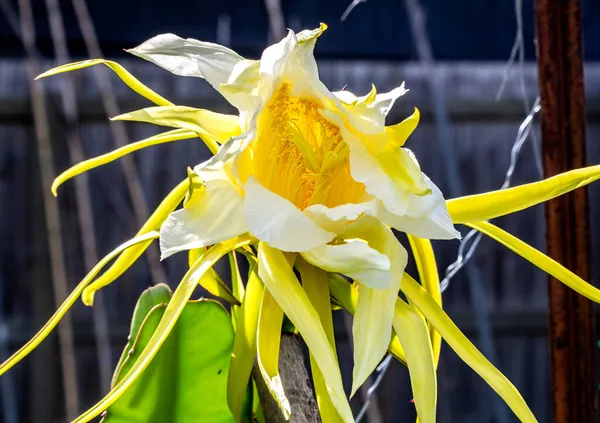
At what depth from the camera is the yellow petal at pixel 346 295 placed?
1.16 feet

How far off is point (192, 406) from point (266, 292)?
12cm

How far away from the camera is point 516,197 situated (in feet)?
1.16

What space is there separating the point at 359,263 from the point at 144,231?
142 mm

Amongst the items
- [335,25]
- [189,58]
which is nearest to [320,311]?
[189,58]

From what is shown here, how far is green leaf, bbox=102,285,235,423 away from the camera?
408 millimetres

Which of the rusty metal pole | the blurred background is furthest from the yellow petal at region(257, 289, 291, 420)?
the blurred background

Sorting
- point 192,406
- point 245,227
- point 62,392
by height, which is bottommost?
point 62,392

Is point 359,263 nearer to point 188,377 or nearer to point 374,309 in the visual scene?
point 374,309

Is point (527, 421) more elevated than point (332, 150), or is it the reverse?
point (332, 150)

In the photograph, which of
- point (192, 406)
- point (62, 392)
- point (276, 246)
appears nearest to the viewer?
point (276, 246)

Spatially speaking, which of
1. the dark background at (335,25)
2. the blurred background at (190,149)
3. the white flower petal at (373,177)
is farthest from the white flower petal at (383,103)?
the dark background at (335,25)

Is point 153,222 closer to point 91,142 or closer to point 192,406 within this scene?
point 192,406

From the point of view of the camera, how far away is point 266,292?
33 cm

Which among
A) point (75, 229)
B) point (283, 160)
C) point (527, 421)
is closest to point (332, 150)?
point (283, 160)
